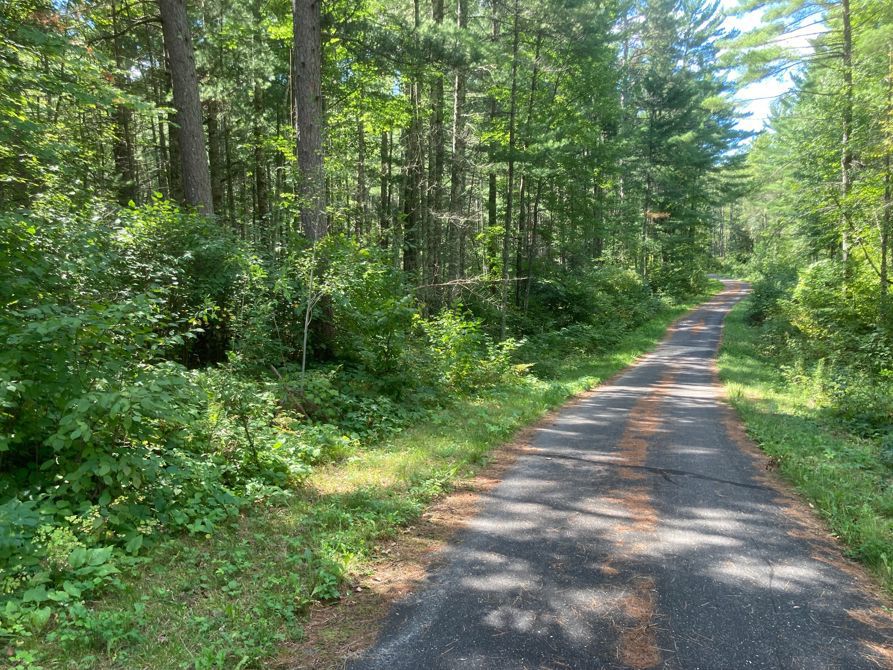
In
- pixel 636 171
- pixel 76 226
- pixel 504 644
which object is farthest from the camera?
pixel 636 171

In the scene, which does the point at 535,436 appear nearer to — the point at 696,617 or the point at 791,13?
the point at 696,617

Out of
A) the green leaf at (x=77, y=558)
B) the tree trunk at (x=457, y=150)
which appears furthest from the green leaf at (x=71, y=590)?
the tree trunk at (x=457, y=150)

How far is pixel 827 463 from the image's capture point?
636cm

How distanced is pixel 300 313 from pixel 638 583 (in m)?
6.33

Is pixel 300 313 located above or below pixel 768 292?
below

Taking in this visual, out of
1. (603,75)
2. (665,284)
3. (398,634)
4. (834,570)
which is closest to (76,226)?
(398,634)

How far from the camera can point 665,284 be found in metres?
33.9

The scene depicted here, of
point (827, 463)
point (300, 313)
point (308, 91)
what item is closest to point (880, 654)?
point (827, 463)

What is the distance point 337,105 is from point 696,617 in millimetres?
17247

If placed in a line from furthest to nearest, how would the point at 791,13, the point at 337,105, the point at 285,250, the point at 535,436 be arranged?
1. the point at 337,105
2. the point at 791,13
3. the point at 285,250
4. the point at 535,436

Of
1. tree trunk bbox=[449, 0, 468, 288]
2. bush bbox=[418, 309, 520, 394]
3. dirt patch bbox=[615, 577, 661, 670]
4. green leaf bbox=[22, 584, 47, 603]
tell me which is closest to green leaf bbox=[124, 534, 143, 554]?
green leaf bbox=[22, 584, 47, 603]

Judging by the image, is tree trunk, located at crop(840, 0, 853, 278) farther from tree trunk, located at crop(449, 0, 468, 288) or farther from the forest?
tree trunk, located at crop(449, 0, 468, 288)

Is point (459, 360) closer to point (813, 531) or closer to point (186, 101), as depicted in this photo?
point (813, 531)

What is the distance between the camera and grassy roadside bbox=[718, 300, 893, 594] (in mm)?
4289
